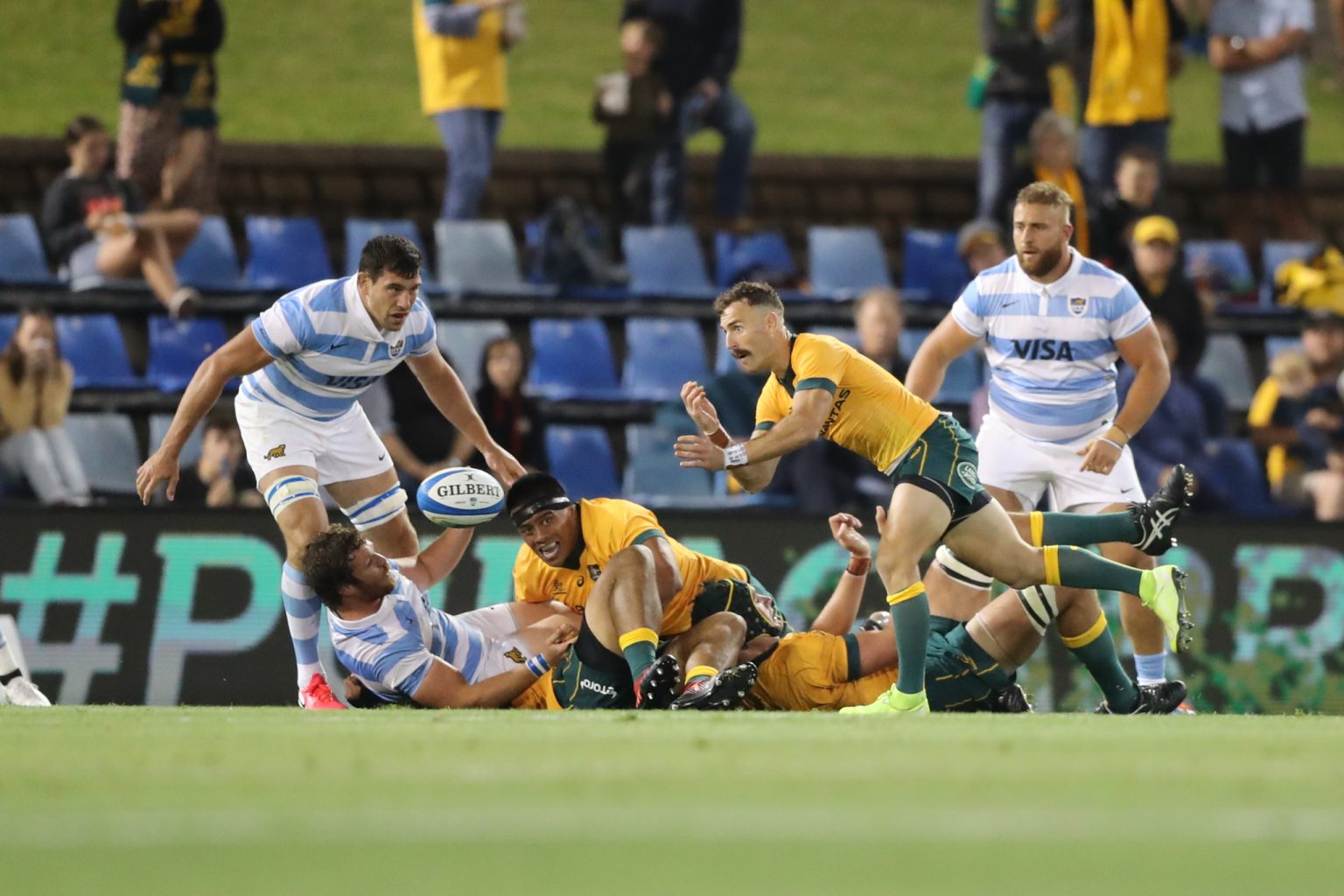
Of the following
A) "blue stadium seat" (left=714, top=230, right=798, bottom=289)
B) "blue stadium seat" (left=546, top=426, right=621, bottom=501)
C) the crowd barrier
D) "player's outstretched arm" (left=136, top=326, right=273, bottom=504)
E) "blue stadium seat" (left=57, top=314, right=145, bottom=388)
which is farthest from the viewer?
"blue stadium seat" (left=714, top=230, right=798, bottom=289)

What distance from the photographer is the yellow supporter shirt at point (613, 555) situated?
830 cm

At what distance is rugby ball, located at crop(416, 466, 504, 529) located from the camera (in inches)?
340

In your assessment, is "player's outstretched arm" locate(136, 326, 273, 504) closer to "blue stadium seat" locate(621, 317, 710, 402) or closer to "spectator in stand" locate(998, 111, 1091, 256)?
"blue stadium seat" locate(621, 317, 710, 402)

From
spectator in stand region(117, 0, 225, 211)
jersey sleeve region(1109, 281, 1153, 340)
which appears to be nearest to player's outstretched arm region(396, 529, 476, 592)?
jersey sleeve region(1109, 281, 1153, 340)

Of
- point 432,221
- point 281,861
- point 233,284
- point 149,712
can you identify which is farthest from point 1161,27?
point 281,861

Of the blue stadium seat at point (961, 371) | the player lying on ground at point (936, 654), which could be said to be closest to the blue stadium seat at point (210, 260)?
the blue stadium seat at point (961, 371)

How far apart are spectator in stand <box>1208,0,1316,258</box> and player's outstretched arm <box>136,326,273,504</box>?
365 inches

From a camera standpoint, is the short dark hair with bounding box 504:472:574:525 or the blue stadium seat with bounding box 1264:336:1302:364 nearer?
the short dark hair with bounding box 504:472:574:525

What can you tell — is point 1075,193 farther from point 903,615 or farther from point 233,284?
point 903,615

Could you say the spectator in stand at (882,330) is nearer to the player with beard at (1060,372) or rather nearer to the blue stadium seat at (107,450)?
the player with beard at (1060,372)

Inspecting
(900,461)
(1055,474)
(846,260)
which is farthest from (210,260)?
(900,461)

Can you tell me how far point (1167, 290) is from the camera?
12.9m

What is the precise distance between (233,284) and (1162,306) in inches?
242

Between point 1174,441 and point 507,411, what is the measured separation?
406cm
